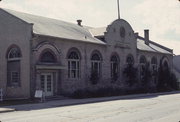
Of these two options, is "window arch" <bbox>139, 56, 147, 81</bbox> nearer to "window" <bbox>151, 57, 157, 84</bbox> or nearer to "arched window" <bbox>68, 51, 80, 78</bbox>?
"window" <bbox>151, 57, 157, 84</bbox>

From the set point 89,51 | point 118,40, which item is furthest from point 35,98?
point 118,40

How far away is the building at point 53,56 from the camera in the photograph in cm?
2628

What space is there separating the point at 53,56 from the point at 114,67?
408 inches

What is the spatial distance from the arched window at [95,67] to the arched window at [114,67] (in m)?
2.63

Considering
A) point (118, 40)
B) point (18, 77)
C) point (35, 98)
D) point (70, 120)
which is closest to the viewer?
point (70, 120)

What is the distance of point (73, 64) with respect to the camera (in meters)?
30.5

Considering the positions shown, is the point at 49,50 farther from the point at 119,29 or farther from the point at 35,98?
the point at 119,29

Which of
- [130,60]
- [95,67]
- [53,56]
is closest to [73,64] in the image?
[53,56]

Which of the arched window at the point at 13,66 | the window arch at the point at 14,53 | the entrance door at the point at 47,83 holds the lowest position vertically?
the entrance door at the point at 47,83

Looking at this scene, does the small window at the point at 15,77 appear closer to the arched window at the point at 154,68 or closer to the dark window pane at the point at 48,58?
the dark window pane at the point at 48,58

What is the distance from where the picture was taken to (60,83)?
28469 millimetres

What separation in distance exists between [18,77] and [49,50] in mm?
3341

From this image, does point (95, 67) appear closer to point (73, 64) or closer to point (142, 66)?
point (73, 64)

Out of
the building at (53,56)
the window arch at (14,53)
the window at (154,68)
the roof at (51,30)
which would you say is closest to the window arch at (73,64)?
the building at (53,56)
